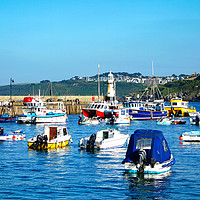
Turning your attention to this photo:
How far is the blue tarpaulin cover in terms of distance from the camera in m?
32.6

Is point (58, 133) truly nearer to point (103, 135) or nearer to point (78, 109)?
point (103, 135)

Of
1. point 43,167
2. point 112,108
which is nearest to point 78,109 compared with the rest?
point 112,108

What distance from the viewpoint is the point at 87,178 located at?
3291 cm

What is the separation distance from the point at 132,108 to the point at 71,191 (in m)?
86.8

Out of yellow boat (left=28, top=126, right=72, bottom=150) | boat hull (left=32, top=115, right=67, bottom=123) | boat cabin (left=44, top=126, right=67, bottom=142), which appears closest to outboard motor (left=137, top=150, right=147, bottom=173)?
yellow boat (left=28, top=126, right=72, bottom=150)

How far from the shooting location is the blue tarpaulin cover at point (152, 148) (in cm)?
3256

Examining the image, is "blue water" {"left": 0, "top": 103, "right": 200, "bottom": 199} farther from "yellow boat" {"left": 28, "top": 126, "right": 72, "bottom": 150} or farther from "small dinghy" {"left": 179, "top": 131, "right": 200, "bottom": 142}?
"small dinghy" {"left": 179, "top": 131, "right": 200, "bottom": 142}

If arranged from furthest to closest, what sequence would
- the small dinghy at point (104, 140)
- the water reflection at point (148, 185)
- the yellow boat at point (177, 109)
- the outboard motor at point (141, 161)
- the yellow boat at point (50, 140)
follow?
1. the yellow boat at point (177, 109)
2. the yellow boat at point (50, 140)
3. the small dinghy at point (104, 140)
4. the outboard motor at point (141, 161)
5. the water reflection at point (148, 185)

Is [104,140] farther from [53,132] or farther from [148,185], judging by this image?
[148,185]

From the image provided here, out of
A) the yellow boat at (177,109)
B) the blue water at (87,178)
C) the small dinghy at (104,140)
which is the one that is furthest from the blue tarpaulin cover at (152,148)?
the yellow boat at (177,109)

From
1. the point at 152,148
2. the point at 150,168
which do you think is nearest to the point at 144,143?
the point at 152,148

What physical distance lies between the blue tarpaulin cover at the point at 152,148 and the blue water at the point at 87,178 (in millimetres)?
1375

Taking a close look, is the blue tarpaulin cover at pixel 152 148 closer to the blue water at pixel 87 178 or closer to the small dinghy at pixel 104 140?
the blue water at pixel 87 178

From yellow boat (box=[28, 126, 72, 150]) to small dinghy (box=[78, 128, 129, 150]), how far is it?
2766 millimetres
